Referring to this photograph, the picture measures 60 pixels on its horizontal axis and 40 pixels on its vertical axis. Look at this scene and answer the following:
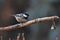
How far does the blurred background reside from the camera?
4.77 feet

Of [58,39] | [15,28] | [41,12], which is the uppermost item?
[41,12]

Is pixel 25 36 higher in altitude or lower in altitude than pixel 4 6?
lower

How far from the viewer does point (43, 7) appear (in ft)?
4.84

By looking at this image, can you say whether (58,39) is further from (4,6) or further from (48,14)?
(4,6)

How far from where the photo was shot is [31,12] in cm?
146

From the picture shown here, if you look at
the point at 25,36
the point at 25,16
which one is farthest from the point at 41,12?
the point at 25,36

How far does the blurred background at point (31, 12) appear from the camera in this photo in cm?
146

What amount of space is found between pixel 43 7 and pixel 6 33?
0.41 m

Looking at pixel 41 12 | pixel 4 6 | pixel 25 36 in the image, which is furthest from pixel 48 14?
pixel 4 6

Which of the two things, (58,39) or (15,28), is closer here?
(15,28)

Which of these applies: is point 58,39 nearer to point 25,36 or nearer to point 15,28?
point 25,36

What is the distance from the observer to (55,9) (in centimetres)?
150

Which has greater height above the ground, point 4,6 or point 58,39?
point 4,6

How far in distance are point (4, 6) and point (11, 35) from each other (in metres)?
0.27
